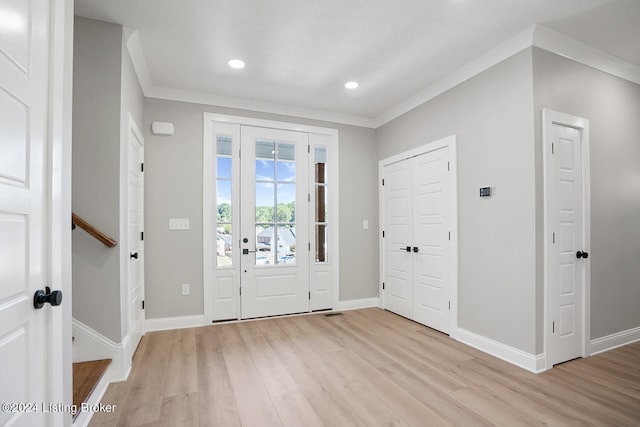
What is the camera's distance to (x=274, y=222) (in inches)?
162

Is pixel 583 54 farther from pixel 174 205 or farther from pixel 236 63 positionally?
pixel 174 205

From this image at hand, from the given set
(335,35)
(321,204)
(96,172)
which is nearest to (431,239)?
(321,204)

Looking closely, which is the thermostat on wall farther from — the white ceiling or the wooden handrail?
the wooden handrail

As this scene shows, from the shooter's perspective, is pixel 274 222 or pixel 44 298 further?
pixel 274 222

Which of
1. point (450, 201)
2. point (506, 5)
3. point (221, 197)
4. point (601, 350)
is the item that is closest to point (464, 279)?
point (450, 201)

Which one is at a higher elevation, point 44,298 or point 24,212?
point 24,212

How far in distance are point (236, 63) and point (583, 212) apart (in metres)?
3.67

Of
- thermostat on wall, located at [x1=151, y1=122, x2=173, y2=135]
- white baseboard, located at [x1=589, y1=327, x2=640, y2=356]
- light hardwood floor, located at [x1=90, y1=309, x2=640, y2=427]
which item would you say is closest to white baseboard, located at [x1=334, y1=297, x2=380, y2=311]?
light hardwood floor, located at [x1=90, y1=309, x2=640, y2=427]

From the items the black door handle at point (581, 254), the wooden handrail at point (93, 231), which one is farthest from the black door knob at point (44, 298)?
the black door handle at point (581, 254)

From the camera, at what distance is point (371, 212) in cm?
472

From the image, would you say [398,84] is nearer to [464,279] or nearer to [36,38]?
[464,279]

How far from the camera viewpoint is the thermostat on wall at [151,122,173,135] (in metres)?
3.56

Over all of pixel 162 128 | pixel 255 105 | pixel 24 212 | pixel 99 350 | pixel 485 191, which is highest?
pixel 255 105

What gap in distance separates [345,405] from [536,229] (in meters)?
2.09
